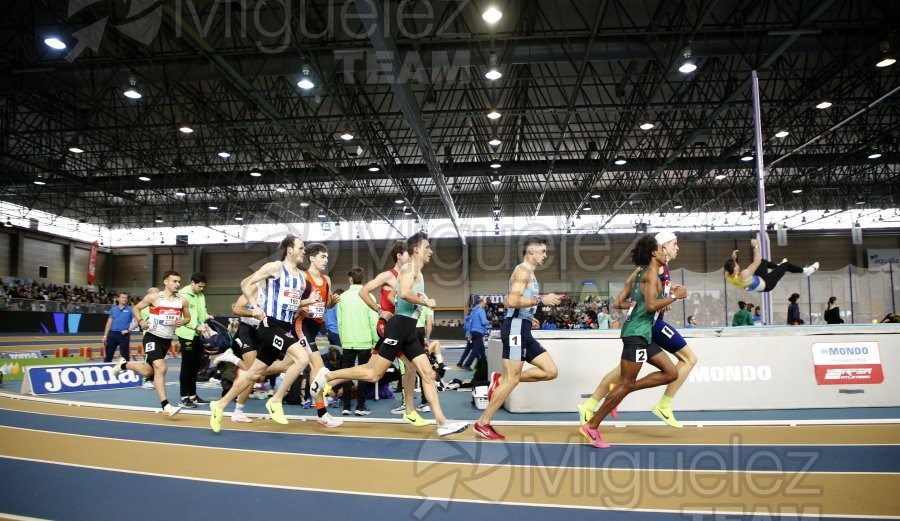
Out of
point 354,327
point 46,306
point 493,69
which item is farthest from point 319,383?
point 46,306

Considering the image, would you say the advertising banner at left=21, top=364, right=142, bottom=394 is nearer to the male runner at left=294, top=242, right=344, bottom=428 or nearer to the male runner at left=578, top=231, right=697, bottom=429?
the male runner at left=294, top=242, right=344, bottom=428

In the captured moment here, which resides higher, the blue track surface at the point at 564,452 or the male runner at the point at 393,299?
the male runner at the point at 393,299

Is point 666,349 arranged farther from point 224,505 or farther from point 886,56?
point 886,56

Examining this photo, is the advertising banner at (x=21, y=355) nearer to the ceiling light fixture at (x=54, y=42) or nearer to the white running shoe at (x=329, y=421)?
the ceiling light fixture at (x=54, y=42)

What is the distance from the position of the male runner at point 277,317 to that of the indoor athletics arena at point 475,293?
28 mm

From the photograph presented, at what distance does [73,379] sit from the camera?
992 centimetres

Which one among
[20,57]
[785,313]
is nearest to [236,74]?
[20,57]

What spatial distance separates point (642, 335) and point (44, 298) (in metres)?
35.1

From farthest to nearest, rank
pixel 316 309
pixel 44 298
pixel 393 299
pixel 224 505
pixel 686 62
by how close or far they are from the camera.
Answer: pixel 44 298 < pixel 686 62 < pixel 316 309 < pixel 393 299 < pixel 224 505

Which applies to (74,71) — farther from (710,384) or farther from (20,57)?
(710,384)

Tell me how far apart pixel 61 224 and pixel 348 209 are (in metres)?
22.1

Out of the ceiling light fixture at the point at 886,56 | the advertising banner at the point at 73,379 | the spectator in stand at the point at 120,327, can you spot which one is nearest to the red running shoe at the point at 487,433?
the advertising banner at the point at 73,379

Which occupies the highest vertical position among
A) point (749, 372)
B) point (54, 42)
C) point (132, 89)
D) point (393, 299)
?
point (54, 42)

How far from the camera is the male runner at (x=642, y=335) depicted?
523 cm
